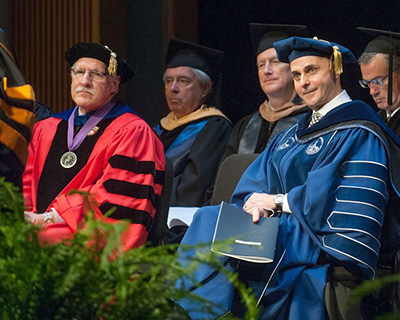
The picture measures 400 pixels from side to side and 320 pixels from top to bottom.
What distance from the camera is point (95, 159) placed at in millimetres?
3768

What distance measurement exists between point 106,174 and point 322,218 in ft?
4.00

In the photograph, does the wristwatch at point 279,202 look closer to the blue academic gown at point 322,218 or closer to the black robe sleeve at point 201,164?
the blue academic gown at point 322,218

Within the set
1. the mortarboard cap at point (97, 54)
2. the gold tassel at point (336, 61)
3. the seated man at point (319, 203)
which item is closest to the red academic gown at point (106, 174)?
the mortarboard cap at point (97, 54)

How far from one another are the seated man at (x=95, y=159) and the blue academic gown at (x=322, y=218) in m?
0.74

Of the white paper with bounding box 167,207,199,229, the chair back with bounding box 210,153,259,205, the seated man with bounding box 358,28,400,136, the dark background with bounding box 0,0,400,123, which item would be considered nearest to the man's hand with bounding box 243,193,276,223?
the chair back with bounding box 210,153,259,205

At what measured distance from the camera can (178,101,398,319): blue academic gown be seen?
276 centimetres

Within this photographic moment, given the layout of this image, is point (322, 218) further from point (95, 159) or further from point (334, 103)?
point (95, 159)

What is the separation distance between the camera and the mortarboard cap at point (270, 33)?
5.17 metres

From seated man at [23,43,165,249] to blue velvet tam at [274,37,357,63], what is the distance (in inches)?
35.4

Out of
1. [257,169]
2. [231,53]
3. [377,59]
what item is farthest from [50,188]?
[231,53]

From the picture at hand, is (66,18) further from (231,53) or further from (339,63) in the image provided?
(339,63)

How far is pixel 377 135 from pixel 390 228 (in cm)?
38

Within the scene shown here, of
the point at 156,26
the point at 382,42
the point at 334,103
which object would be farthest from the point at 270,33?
the point at 334,103

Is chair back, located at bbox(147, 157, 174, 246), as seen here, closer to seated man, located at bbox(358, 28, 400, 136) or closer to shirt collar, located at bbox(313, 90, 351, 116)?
shirt collar, located at bbox(313, 90, 351, 116)
